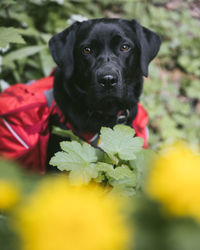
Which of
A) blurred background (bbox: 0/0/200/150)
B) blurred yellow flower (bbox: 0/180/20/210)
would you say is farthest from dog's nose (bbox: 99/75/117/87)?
blurred yellow flower (bbox: 0/180/20/210)

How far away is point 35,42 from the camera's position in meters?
2.92

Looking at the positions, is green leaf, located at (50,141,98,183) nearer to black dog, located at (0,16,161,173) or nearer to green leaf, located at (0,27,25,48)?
green leaf, located at (0,27,25,48)

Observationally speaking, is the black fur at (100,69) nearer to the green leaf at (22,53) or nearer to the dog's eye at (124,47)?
the dog's eye at (124,47)

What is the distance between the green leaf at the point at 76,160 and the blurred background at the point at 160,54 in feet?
5.65

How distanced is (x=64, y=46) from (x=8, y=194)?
1.92 metres

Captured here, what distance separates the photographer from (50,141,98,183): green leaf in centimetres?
80

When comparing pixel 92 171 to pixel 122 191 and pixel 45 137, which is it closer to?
pixel 122 191

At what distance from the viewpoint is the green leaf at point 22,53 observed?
8.39 feet

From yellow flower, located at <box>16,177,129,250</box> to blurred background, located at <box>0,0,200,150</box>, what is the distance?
2.25 meters

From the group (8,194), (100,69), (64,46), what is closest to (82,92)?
(100,69)

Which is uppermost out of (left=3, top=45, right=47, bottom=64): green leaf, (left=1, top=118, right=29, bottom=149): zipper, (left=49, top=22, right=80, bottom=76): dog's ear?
(left=49, top=22, right=80, bottom=76): dog's ear

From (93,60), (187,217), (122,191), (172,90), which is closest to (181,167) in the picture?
(187,217)

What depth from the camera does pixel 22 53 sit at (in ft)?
8.66

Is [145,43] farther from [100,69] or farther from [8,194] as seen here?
[8,194]
